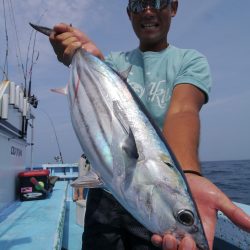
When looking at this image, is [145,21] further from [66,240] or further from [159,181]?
[66,240]

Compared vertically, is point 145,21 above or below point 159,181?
above

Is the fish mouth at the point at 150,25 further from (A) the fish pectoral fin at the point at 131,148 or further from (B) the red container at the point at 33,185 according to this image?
(B) the red container at the point at 33,185

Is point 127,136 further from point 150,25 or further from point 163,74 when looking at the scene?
point 150,25

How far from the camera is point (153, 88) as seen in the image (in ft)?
6.73

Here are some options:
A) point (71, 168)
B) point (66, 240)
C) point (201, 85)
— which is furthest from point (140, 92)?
point (71, 168)

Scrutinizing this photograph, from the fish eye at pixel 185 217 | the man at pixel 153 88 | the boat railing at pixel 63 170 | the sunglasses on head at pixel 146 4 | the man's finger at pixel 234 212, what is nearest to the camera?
the fish eye at pixel 185 217

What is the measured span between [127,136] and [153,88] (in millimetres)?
846

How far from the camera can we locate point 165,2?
2197 millimetres

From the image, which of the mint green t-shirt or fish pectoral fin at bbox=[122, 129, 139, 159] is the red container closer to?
the mint green t-shirt

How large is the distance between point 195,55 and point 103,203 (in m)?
1.19

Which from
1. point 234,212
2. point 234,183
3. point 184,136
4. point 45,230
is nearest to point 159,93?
point 184,136

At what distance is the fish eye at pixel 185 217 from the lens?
114cm

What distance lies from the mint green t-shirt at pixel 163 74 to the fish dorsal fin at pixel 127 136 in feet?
1.87

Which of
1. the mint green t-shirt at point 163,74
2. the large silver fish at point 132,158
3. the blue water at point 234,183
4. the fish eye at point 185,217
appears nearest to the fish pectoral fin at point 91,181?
the large silver fish at point 132,158
